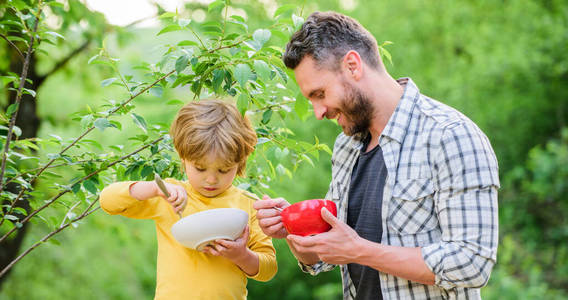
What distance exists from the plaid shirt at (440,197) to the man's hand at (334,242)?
5.8 inches

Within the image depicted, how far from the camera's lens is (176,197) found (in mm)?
1613

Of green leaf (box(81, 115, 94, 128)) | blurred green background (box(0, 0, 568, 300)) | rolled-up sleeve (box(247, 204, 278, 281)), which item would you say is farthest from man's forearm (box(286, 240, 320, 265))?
blurred green background (box(0, 0, 568, 300))

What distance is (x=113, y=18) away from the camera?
172 inches

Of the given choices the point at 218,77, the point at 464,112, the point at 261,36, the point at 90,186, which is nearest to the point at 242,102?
the point at 218,77

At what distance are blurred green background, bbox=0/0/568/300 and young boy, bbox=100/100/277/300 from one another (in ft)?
14.6

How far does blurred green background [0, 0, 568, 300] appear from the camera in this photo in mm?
6766

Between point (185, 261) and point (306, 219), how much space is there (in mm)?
399

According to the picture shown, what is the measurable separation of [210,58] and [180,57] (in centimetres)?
16

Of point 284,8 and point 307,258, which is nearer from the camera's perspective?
point 284,8

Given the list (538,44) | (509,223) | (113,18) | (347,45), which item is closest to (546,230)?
(509,223)

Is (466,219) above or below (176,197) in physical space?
above

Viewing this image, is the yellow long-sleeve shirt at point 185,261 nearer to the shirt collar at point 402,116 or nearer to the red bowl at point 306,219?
the red bowl at point 306,219

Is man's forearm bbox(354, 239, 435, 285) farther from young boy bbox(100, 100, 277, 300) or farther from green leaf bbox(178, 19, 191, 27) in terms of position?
green leaf bbox(178, 19, 191, 27)

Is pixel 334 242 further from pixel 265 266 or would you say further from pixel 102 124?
pixel 102 124
